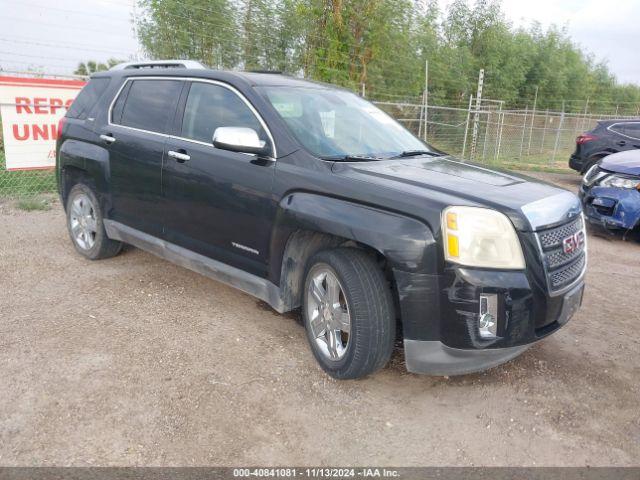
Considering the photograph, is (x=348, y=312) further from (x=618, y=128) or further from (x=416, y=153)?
(x=618, y=128)

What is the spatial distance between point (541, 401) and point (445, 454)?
2.72 feet

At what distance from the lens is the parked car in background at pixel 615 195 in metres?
6.89

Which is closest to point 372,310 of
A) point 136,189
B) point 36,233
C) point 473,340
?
point 473,340

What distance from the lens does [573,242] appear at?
3209 millimetres

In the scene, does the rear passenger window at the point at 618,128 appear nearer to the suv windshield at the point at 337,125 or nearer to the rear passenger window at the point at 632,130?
the rear passenger window at the point at 632,130

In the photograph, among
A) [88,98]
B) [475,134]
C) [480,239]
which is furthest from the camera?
[475,134]

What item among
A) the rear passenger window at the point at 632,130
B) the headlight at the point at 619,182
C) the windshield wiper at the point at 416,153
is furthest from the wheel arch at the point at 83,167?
the rear passenger window at the point at 632,130

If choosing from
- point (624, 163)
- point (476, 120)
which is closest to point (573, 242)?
point (624, 163)

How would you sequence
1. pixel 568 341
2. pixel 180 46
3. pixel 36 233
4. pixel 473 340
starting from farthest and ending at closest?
pixel 180 46
pixel 36 233
pixel 568 341
pixel 473 340

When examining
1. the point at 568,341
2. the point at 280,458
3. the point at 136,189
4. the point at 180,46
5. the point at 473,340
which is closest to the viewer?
the point at 280,458

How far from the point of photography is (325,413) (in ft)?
9.81

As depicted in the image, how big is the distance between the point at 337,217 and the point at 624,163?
→ 5.81 m

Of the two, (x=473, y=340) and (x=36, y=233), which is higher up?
(x=473, y=340)

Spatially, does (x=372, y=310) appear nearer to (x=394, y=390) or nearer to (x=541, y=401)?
(x=394, y=390)
